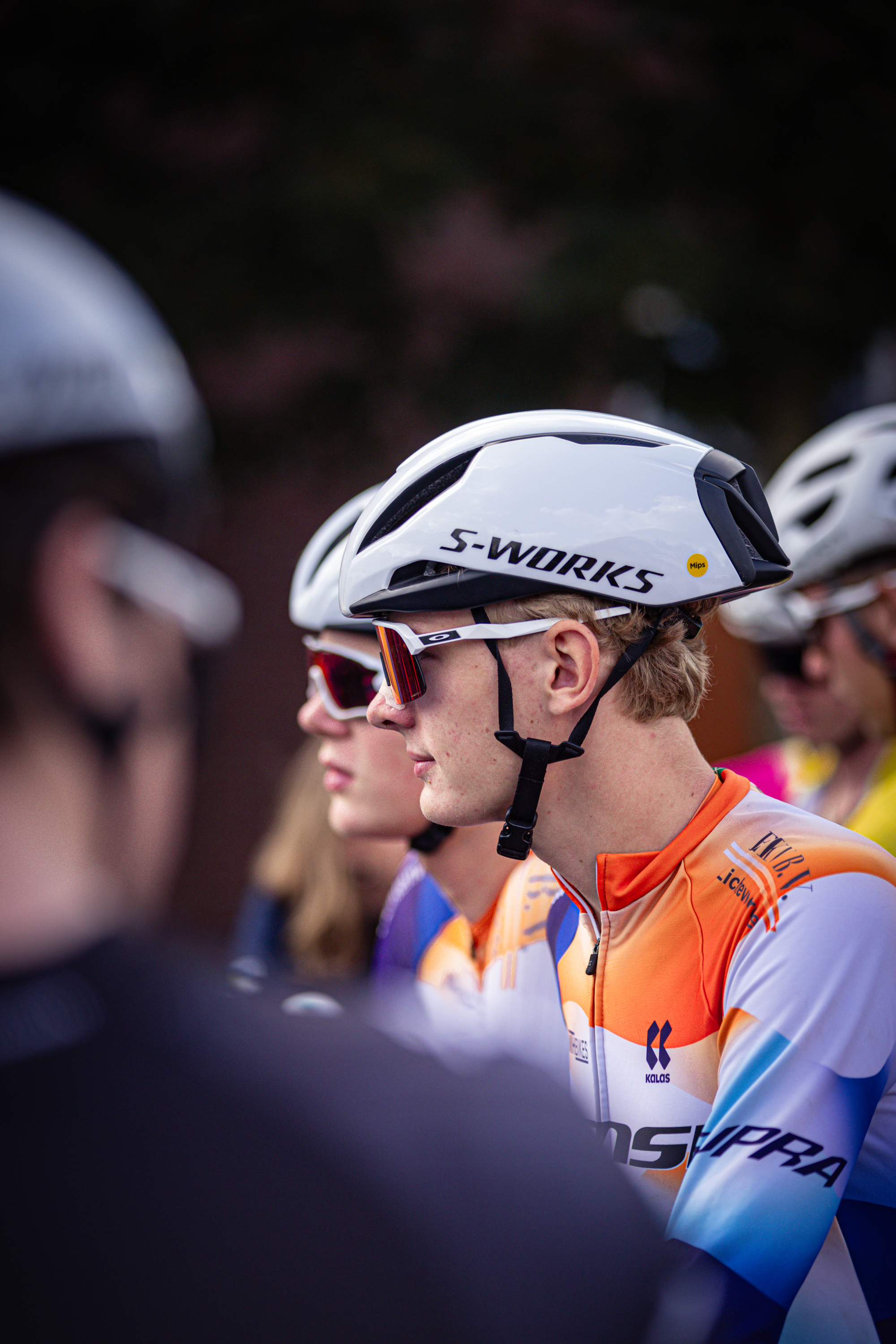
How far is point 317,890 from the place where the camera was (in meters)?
5.51

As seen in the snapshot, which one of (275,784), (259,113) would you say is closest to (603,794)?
(259,113)

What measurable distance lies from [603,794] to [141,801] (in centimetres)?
133

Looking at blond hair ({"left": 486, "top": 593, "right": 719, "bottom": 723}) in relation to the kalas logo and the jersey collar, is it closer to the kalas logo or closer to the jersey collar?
the kalas logo

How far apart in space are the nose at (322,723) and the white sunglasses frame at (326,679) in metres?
0.01

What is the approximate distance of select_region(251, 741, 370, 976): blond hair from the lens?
17.8ft

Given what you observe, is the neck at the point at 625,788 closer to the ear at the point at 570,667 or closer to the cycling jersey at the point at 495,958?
the ear at the point at 570,667

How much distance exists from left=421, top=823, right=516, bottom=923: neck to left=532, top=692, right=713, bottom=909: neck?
3.11ft

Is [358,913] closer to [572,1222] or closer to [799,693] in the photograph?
[799,693]

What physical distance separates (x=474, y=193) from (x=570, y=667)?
678cm

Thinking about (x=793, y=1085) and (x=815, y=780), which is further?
(x=815, y=780)

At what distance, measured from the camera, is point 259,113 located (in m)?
7.80

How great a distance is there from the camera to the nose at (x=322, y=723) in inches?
138

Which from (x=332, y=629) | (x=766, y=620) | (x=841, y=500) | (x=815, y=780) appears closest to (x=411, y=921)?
(x=332, y=629)

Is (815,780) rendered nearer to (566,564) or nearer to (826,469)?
(826,469)
